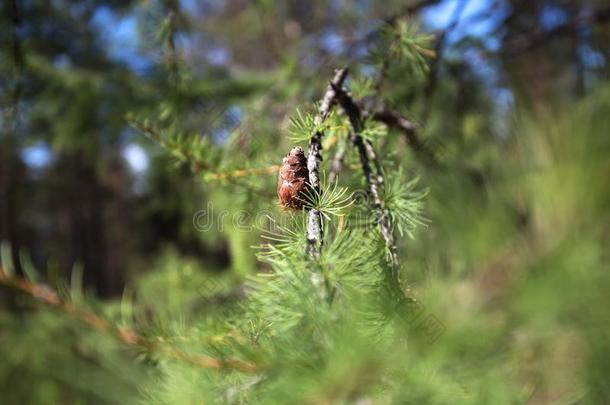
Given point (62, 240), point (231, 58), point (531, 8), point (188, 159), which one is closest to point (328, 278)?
point (188, 159)

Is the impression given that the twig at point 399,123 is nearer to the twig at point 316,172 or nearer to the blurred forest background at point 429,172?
the blurred forest background at point 429,172

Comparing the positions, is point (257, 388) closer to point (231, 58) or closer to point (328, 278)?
point (328, 278)

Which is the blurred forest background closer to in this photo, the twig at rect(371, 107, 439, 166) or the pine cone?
the twig at rect(371, 107, 439, 166)

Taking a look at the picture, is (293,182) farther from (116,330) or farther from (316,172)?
(116,330)

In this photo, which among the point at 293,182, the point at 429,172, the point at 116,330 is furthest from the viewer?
the point at 429,172

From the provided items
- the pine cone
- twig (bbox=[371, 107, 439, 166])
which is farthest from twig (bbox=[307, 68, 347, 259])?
twig (bbox=[371, 107, 439, 166])

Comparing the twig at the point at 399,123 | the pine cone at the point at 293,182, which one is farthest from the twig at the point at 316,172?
the twig at the point at 399,123

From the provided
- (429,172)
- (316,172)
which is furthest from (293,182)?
(429,172)
